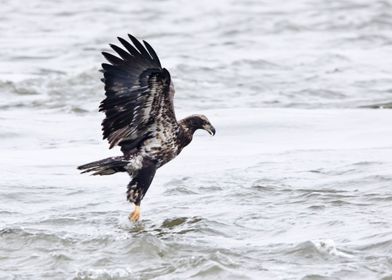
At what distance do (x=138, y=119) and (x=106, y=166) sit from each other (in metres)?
0.47

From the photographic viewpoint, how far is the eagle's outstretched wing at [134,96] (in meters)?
9.30

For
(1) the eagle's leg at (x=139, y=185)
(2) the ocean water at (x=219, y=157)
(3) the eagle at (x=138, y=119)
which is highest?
(3) the eagle at (x=138, y=119)

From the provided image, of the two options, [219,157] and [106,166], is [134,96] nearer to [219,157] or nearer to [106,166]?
[106,166]

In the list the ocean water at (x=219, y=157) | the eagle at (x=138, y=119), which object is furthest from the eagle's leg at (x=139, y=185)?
the ocean water at (x=219, y=157)

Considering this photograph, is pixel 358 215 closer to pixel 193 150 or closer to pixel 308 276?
pixel 308 276

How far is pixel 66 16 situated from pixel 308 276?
1724 cm

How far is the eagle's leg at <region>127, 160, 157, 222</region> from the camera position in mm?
9688

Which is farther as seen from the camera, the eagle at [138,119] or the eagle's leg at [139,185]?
the eagle's leg at [139,185]

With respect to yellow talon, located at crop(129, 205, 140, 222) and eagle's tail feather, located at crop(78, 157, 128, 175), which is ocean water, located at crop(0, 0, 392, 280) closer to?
yellow talon, located at crop(129, 205, 140, 222)

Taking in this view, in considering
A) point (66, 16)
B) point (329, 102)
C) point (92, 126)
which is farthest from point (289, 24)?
point (92, 126)

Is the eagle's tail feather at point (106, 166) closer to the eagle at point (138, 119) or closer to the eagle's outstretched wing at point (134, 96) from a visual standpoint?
the eagle at point (138, 119)

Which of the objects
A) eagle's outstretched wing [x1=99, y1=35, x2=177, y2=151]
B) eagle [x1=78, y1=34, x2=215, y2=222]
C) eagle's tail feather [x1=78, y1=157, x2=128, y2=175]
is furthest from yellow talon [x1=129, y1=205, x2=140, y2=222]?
eagle's outstretched wing [x1=99, y1=35, x2=177, y2=151]

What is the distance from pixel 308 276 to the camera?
313 inches

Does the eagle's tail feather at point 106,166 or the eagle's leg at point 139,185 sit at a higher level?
the eagle's tail feather at point 106,166
